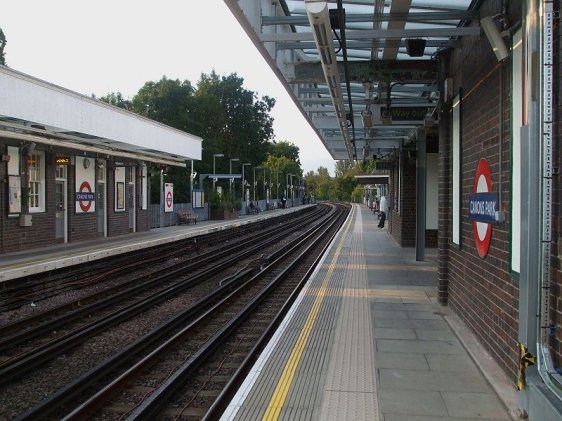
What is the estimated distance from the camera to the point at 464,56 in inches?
277

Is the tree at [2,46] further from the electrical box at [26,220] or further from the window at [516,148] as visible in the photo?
the window at [516,148]

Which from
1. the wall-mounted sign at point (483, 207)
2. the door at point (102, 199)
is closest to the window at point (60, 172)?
the door at point (102, 199)

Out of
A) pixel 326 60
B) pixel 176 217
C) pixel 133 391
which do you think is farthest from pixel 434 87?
pixel 176 217

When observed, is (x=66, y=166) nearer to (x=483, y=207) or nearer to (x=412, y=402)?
(x=483, y=207)

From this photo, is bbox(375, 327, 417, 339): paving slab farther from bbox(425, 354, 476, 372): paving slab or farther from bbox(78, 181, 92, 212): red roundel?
bbox(78, 181, 92, 212): red roundel

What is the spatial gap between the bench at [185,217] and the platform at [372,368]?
81.9ft

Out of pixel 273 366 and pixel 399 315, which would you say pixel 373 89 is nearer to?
pixel 399 315

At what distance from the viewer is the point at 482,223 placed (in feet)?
19.1

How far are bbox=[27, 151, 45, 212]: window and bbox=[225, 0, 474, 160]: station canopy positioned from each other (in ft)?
30.9

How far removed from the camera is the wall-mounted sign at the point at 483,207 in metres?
5.44

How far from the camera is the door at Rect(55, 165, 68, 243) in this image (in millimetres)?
19000

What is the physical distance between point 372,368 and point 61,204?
53.4ft

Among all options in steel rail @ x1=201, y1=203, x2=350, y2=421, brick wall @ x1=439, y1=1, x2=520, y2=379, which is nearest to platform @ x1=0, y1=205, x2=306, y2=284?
steel rail @ x1=201, y1=203, x2=350, y2=421

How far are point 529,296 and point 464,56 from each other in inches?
163
